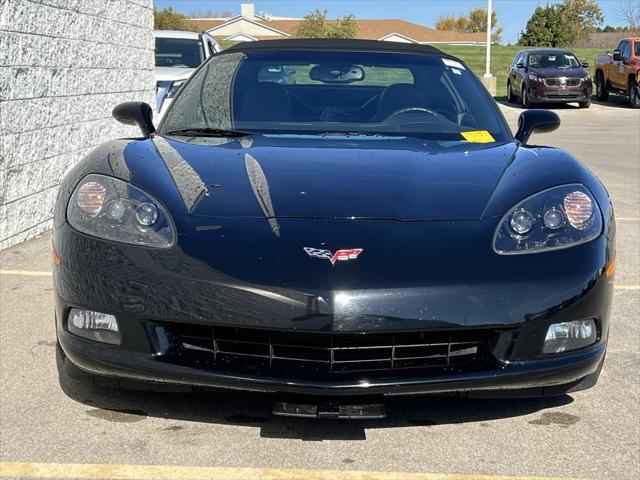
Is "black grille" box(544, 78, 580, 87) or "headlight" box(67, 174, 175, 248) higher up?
"headlight" box(67, 174, 175, 248)

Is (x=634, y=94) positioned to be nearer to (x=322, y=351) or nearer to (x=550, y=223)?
(x=550, y=223)

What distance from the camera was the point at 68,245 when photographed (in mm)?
3354

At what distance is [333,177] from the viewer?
11.9ft

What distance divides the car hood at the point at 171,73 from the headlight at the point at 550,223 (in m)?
9.44

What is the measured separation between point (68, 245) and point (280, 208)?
2.50 ft

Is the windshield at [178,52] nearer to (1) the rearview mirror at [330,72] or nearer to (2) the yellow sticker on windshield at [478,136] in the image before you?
(1) the rearview mirror at [330,72]

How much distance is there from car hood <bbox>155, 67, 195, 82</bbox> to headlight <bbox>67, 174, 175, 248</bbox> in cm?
910

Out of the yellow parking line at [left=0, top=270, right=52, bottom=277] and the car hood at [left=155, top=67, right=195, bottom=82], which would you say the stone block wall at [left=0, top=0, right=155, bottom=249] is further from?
the car hood at [left=155, top=67, right=195, bottom=82]

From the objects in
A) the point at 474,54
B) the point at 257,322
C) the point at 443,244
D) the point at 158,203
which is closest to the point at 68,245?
the point at 158,203

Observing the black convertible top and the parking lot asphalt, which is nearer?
the parking lot asphalt

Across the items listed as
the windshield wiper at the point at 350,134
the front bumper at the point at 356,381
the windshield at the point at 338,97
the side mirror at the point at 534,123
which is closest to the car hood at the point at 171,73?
the windshield at the point at 338,97

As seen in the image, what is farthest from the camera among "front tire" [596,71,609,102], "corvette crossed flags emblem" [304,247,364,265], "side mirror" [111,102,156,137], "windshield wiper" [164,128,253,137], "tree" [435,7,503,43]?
"tree" [435,7,503,43]

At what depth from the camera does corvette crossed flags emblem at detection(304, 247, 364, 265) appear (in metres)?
3.10

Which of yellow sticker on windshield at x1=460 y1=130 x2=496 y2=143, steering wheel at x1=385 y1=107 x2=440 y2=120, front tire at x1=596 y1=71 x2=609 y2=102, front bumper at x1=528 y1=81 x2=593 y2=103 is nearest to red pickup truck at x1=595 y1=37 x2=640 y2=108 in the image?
front tire at x1=596 y1=71 x2=609 y2=102
